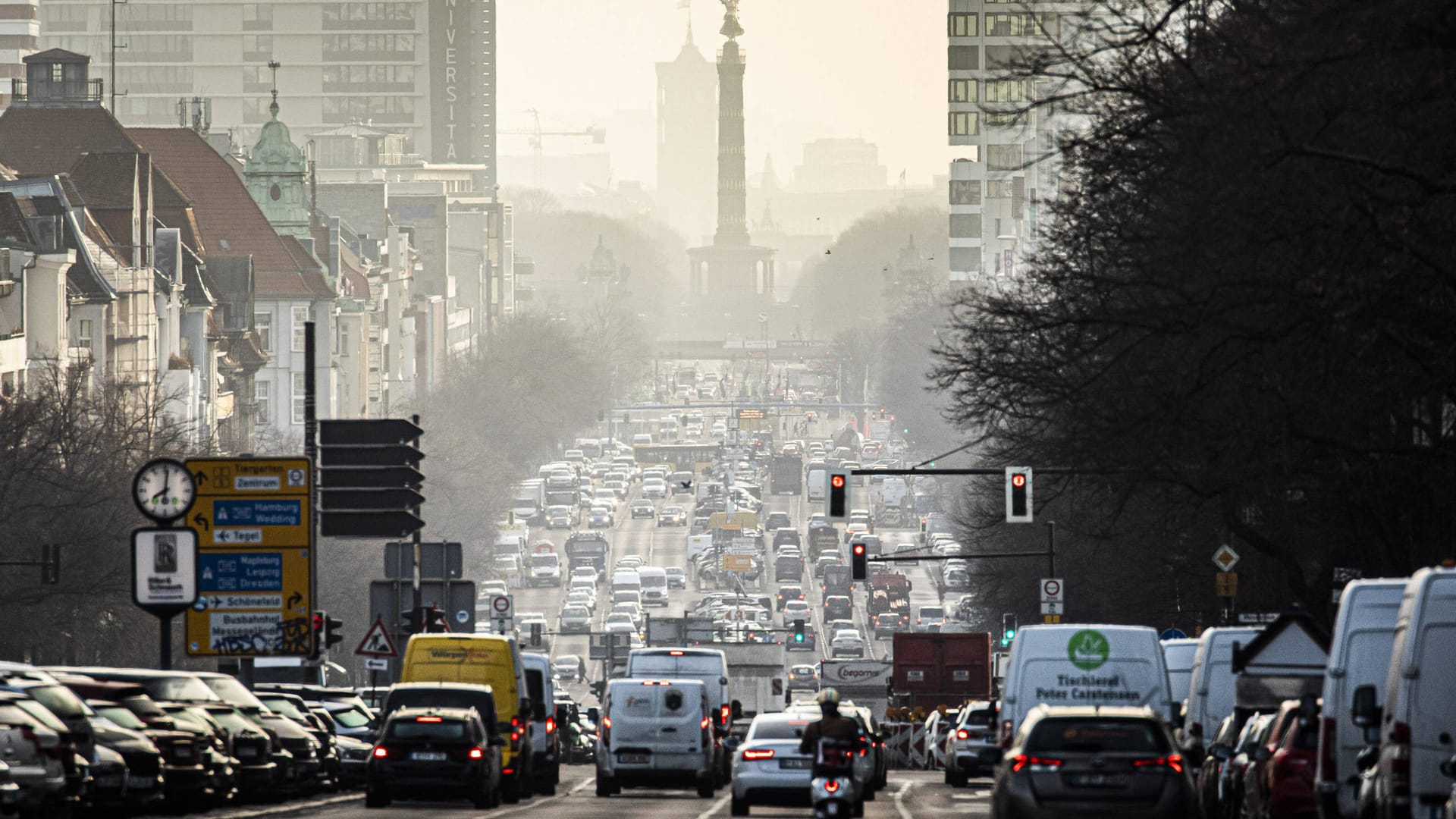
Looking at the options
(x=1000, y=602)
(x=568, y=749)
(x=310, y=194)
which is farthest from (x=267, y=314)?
(x=568, y=749)

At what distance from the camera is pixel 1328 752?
2159 cm

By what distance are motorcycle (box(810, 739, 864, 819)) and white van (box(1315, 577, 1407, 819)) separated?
15.9 ft

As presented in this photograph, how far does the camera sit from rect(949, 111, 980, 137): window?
19262 centimetres

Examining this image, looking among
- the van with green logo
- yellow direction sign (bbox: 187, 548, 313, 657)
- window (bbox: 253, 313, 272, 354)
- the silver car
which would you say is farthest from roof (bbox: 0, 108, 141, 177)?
the van with green logo

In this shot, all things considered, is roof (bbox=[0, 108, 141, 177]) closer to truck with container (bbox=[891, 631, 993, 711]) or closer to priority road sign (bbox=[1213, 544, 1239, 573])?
truck with container (bbox=[891, 631, 993, 711])

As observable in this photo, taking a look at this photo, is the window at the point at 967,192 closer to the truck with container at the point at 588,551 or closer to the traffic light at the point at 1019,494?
the truck with container at the point at 588,551

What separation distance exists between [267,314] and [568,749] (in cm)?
6097

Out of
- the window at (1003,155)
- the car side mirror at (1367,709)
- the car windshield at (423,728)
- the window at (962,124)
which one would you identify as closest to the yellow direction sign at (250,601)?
the car windshield at (423,728)

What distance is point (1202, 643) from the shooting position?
105 feet

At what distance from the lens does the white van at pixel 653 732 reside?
36.3 m

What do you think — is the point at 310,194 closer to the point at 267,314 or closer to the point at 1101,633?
the point at 267,314

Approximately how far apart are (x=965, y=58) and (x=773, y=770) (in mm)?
165433

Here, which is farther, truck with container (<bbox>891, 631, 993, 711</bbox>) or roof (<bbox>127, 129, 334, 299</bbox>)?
roof (<bbox>127, 129, 334, 299</bbox>)

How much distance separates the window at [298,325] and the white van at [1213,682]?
289 ft
